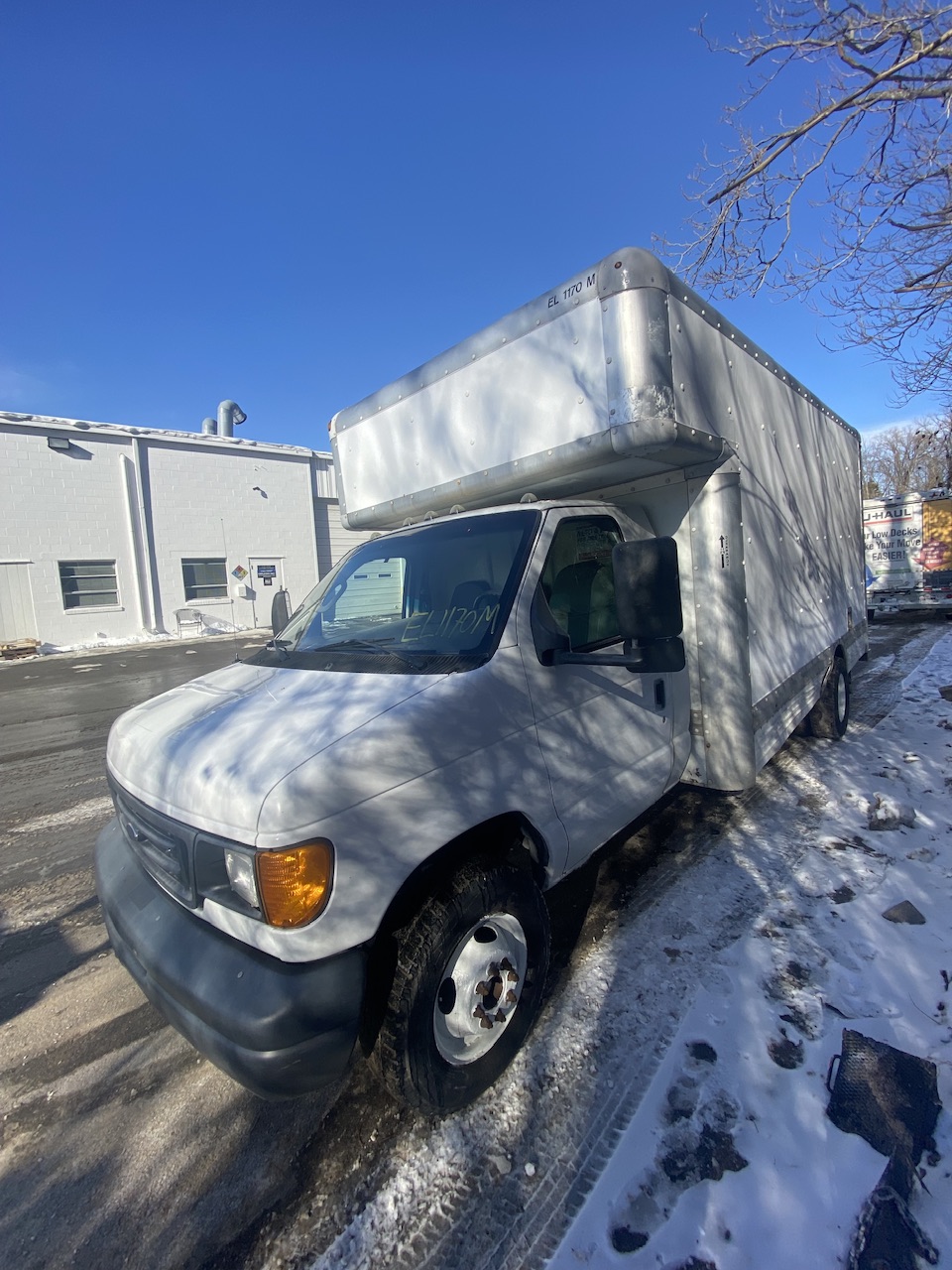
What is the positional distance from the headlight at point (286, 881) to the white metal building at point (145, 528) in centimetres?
2251

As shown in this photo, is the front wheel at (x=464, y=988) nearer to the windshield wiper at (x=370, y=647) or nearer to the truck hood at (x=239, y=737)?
the truck hood at (x=239, y=737)

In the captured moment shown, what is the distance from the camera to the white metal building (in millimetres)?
19484

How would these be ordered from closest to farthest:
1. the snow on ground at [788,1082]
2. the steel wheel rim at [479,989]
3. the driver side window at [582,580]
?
the snow on ground at [788,1082] < the steel wheel rim at [479,989] < the driver side window at [582,580]

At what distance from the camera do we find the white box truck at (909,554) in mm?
14984

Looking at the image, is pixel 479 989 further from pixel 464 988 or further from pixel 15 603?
pixel 15 603

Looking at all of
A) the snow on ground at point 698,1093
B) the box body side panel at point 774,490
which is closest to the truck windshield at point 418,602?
the box body side panel at point 774,490

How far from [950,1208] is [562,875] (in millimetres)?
1453

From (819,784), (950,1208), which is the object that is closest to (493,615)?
(950,1208)

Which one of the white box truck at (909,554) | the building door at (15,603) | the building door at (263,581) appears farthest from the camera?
the building door at (263,581)

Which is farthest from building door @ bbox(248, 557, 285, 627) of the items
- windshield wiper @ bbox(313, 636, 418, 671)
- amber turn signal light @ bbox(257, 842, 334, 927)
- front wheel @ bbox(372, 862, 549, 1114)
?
amber turn signal light @ bbox(257, 842, 334, 927)

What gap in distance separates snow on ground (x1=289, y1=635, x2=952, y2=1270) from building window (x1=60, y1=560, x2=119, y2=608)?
2246cm

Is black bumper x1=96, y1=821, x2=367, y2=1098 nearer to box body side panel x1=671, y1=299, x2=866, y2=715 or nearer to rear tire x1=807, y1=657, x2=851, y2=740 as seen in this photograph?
box body side panel x1=671, y1=299, x2=866, y2=715

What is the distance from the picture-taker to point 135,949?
210cm

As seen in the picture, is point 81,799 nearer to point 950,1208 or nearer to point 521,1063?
point 521,1063
